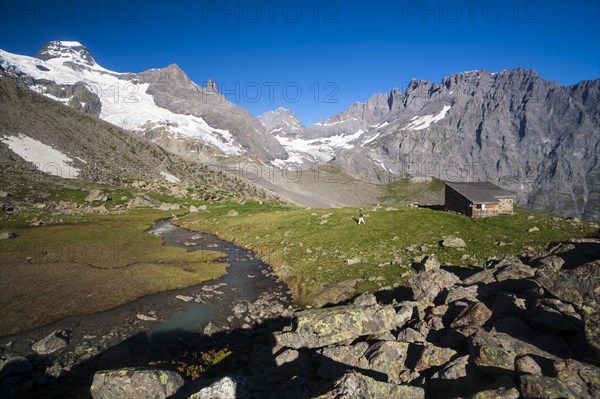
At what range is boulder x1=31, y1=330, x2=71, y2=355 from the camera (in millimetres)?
22811

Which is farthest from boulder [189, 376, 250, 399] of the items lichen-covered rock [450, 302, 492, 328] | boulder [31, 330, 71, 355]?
boulder [31, 330, 71, 355]

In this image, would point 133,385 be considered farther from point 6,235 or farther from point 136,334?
point 6,235

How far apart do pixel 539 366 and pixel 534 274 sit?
12.2m

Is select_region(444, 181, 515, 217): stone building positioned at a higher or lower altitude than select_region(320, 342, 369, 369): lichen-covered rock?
higher

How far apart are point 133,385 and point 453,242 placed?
A: 3797 cm

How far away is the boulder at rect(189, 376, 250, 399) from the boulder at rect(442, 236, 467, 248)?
34883 millimetres

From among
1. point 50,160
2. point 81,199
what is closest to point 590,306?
point 81,199

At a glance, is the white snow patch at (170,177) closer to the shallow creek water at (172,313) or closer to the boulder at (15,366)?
the shallow creek water at (172,313)

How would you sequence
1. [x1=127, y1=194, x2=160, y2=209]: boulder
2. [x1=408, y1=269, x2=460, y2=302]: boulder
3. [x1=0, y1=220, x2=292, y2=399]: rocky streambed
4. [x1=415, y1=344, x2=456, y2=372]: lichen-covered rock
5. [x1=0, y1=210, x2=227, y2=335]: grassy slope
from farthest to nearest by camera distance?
[x1=127, y1=194, x2=160, y2=209]: boulder
[x1=0, y1=210, x2=227, y2=335]: grassy slope
[x1=408, y1=269, x2=460, y2=302]: boulder
[x1=0, y1=220, x2=292, y2=399]: rocky streambed
[x1=415, y1=344, x2=456, y2=372]: lichen-covered rock

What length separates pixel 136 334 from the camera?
86.4 feet

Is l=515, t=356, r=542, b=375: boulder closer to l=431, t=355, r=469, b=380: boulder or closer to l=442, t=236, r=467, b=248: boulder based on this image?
l=431, t=355, r=469, b=380: boulder

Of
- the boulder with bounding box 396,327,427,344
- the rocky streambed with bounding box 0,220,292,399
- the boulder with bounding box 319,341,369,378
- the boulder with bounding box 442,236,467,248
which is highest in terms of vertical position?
the boulder with bounding box 442,236,467,248

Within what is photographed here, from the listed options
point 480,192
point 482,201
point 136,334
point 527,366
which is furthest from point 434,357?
point 480,192

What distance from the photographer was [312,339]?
17531mm
